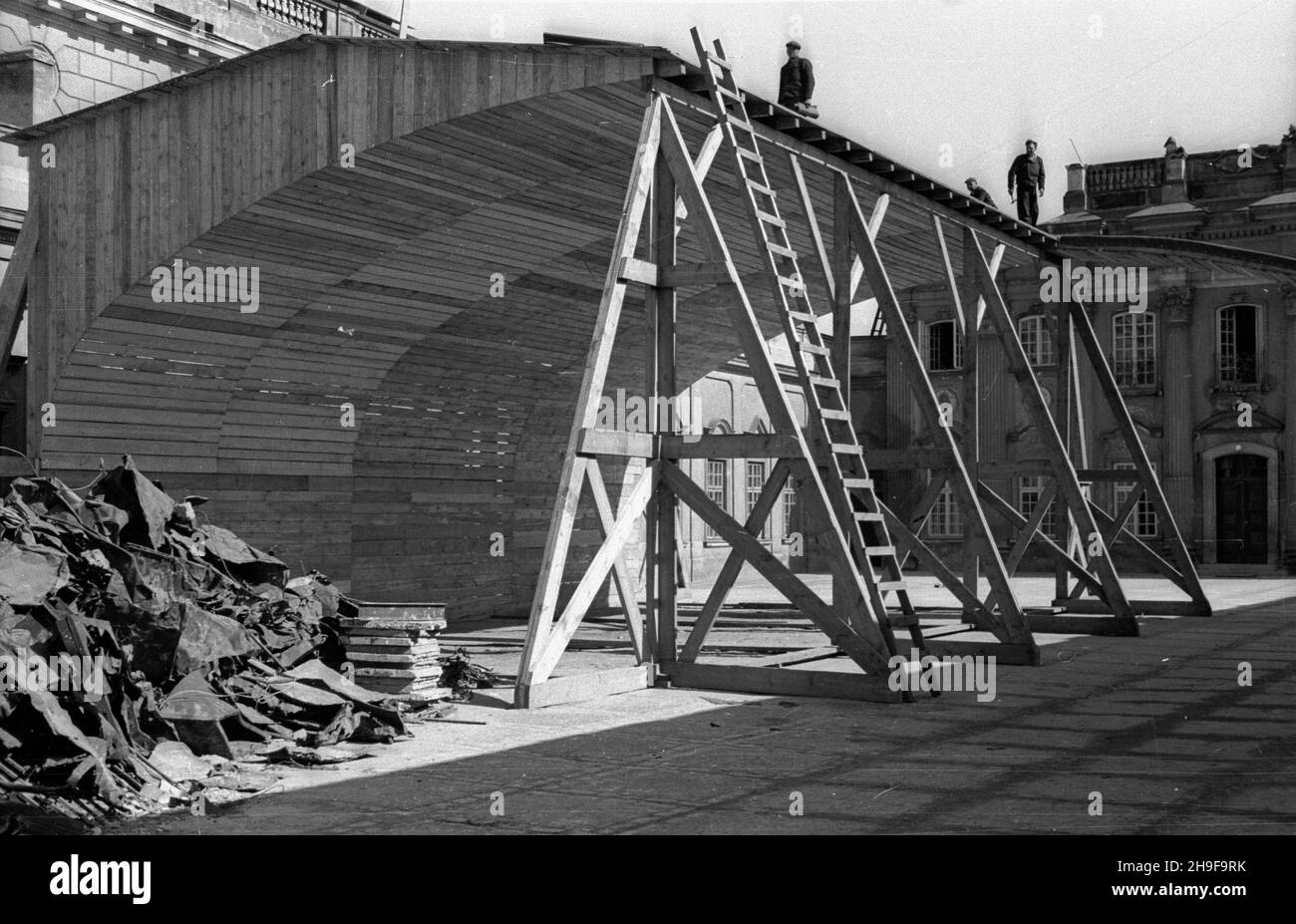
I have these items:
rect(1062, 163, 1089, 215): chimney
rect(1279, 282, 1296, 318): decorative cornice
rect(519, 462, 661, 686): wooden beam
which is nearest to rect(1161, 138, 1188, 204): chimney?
rect(1062, 163, 1089, 215): chimney

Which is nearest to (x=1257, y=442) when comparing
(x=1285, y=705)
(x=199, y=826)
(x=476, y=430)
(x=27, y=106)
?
(x=476, y=430)

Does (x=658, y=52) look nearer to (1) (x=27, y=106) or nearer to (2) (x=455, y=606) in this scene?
(2) (x=455, y=606)

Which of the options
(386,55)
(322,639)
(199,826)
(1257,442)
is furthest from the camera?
(1257,442)

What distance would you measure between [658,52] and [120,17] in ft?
48.8

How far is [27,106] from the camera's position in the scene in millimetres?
21922

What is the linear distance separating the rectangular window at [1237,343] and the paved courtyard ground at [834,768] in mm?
26643

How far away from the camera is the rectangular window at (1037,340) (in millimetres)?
41594

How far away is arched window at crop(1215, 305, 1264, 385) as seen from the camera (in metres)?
38.4

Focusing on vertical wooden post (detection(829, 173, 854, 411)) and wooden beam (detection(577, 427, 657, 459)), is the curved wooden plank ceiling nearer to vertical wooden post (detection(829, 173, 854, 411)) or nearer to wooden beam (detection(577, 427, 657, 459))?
vertical wooden post (detection(829, 173, 854, 411))

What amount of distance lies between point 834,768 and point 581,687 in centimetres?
342

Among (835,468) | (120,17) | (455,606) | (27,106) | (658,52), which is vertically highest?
(120,17)

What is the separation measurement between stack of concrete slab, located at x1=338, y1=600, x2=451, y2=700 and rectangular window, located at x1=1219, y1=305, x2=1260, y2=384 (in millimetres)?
32260
